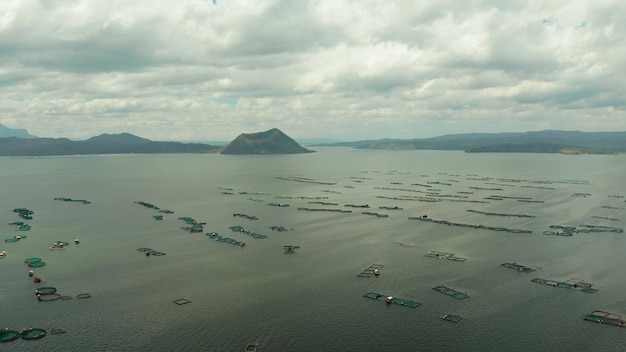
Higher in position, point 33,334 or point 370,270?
point 370,270

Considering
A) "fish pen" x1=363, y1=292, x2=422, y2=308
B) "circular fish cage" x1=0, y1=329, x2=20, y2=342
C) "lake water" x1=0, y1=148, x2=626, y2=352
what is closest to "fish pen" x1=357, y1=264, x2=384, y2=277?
"lake water" x1=0, y1=148, x2=626, y2=352

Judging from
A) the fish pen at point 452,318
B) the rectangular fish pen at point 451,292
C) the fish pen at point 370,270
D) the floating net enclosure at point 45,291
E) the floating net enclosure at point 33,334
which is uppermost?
the fish pen at point 370,270

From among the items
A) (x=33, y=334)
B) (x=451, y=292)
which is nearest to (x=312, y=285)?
(x=451, y=292)

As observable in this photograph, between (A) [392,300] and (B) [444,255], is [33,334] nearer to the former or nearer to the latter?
(A) [392,300]

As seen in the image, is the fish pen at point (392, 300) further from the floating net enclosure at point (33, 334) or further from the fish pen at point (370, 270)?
the floating net enclosure at point (33, 334)

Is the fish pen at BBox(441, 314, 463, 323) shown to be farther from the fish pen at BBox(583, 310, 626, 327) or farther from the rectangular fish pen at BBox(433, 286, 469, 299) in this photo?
the fish pen at BBox(583, 310, 626, 327)

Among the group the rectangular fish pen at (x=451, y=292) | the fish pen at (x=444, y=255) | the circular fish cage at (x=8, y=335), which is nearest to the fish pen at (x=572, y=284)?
the fish pen at (x=444, y=255)

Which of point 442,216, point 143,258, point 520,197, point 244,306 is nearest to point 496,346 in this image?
point 244,306
